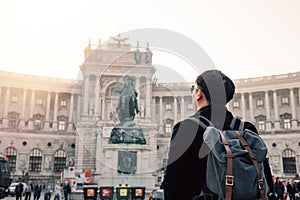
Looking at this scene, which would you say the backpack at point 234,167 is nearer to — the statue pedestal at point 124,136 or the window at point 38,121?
the statue pedestal at point 124,136

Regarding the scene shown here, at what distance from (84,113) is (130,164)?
3872 centimetres

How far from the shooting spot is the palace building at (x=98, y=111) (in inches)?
1971

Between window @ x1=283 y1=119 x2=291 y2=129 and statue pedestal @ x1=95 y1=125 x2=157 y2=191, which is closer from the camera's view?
statue pedestal @ x1=95 y1=125 x2=157 y2=191

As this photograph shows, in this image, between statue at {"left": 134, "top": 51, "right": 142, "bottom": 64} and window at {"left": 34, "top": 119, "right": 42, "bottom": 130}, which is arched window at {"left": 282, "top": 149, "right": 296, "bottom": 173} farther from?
window at {"left": 34, "top": 119, "right": 42, "bottom": 130}

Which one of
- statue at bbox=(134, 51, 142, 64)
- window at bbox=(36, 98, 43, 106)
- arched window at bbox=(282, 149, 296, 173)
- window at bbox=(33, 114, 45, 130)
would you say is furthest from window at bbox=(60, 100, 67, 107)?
arched window at bbox=(282, 149, 296, 173)

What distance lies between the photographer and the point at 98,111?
55594 millimetres

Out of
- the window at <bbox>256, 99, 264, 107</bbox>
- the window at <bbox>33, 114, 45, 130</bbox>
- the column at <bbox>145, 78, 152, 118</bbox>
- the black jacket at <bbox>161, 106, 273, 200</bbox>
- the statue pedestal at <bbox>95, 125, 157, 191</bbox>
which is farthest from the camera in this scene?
the window at <bbox>256, 99, 264, 107</bbox>

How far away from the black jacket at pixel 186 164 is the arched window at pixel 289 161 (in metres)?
50.7

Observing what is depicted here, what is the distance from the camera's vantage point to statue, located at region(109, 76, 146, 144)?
58.2ft

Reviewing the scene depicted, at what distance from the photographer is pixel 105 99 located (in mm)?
58188

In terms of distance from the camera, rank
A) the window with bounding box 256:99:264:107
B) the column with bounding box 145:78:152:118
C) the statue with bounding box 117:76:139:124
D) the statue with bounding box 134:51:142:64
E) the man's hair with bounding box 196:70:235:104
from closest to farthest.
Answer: the man's hair with bounding box 196:70:235:104 → the statue with bounding box 117:76:139:124 → the statue with bounding box 134:51:142:64 → the column with bounding box 145:78:152:118 → the window with bounding box 256:99:264:107

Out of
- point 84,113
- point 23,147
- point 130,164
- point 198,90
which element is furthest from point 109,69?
point 198,90

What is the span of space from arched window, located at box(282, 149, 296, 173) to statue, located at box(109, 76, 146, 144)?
37.2 metres

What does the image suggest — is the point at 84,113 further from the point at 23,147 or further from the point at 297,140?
the point at 297,140
